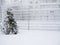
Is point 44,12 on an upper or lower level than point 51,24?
upper

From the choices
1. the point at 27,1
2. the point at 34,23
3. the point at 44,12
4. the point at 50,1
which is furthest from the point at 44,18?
the point at 27,1

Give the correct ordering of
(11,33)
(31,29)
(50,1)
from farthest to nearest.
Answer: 1. (31,29)
2. (50,1)
3. (11,33)

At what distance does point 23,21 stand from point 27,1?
693 mm

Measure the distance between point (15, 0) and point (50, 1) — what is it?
1155 mm

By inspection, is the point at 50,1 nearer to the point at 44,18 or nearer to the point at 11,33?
the point at 44,18

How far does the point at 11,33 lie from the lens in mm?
2635

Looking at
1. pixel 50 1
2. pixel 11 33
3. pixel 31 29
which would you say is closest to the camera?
pixel 11 33

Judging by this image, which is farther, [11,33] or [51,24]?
[51,24]

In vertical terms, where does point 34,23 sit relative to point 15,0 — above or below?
below

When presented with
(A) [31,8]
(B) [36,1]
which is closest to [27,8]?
(A) [31,8]

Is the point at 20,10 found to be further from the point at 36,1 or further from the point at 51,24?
the point at 51,24

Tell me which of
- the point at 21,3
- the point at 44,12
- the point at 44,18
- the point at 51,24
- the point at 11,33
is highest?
the point at 21,3

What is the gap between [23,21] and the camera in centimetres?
301

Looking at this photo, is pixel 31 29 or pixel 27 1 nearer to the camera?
pixel 27 1
